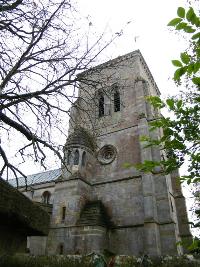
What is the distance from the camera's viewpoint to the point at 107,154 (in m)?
20.8

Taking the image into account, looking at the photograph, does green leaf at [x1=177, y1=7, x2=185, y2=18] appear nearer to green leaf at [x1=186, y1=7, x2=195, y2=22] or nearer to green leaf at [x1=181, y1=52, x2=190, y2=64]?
green leaf at [x1=186, y1=7, x2=195, y2=22]

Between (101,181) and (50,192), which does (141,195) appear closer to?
(101,181)

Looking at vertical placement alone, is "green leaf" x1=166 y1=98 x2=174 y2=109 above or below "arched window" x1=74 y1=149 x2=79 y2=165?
below

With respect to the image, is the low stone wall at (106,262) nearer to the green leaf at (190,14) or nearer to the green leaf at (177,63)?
the green leaf at (177,63)

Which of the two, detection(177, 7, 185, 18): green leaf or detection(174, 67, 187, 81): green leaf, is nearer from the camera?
detection(177, 7, 185, 18): green leaf

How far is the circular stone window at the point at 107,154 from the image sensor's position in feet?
65.7

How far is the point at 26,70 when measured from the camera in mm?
7047

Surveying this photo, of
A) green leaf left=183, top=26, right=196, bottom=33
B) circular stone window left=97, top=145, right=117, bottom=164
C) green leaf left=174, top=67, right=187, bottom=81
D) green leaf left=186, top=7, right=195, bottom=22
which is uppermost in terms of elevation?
circular stone window left=97, top=145, right=117, bottom=164

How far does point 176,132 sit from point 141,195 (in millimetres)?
14770

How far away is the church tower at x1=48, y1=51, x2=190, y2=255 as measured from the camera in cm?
1516

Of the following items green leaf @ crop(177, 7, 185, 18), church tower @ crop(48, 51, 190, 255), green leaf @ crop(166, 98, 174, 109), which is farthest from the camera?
church tower @ crop(48, 51, 190, 255)

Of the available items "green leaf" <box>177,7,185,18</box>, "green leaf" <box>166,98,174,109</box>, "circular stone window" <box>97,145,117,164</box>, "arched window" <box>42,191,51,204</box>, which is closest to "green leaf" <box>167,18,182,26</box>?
"green leaf" <box>177,7,185,18</box>

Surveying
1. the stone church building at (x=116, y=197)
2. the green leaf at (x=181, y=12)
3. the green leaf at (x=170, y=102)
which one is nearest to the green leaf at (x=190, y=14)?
the green leaf at (x=181, y=12)

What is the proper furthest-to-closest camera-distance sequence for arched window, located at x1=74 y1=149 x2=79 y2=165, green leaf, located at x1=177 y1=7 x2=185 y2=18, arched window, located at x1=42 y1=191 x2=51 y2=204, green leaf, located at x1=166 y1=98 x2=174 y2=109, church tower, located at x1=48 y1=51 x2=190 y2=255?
arched window, located at x1=42 y1=191 x2=51 y2=204, arched window, located at x1=74 y1=149 x2=79 y2=165, church tower, located at x1=48 y1=51 x2=190 y2=255, green leaf, located at x1=166 y1=98 x2=174 y2=109, green leaf, located at x1=177 y1=7 x2=185 y2=18
